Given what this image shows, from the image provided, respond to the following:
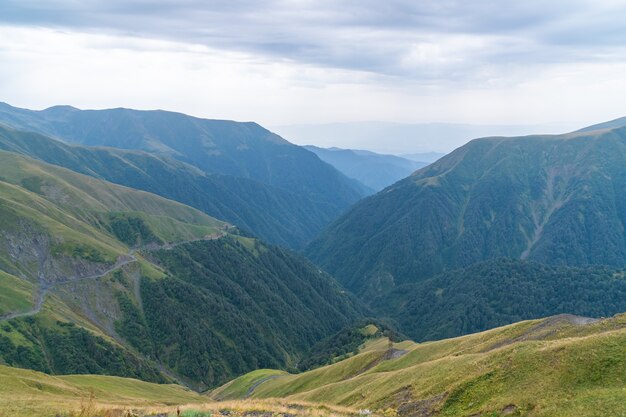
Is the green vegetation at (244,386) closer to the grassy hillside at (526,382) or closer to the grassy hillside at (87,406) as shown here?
the grassy hillside at (87,406)

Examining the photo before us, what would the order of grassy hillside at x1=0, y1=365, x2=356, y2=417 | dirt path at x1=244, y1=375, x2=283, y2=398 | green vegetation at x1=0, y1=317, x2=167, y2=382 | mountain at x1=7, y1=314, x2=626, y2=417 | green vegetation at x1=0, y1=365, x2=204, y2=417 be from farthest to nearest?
green vegetation at x1=0, y1=317, x2=167, y2=382, dirt path at x1=244, y1=375, x2=283, y2=398, green vegetation at x1=0, y1=365, x2=204, y2=417, grassy hillside at x1=0, y1=365, x2=356, y2=417, mountain at x1=7, y1=314, x2=626, y2=417

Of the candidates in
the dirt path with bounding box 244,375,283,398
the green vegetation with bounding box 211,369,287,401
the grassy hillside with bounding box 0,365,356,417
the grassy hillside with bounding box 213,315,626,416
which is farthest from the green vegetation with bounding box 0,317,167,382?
the grassy hillside with bounding box 213,315,626,416

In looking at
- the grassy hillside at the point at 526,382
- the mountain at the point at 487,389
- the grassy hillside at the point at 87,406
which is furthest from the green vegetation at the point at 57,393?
the grassy hillside at the point at 526,382

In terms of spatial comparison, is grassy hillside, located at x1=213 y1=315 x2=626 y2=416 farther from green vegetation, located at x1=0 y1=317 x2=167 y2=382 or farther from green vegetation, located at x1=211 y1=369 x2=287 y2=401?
green vegetation, located at x1=0 y1=317 x2=167 y2=382

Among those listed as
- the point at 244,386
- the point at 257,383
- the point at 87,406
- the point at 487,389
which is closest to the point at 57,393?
the point at 87,406

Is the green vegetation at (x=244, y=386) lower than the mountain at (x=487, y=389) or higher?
lower

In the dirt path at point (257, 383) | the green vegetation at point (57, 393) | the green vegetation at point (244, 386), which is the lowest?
the green vegetation at point (244, 386)

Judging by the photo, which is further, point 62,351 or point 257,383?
point 62,351

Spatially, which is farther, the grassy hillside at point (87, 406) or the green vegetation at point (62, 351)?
the green vegetation at point (62, 351)

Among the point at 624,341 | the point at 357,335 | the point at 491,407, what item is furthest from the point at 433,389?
the point at 357,335

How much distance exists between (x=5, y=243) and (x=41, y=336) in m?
57.6

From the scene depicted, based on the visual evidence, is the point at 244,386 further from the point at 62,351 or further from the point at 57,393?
the point at 57,393

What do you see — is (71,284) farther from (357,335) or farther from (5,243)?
(357,335)

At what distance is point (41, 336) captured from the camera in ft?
464
